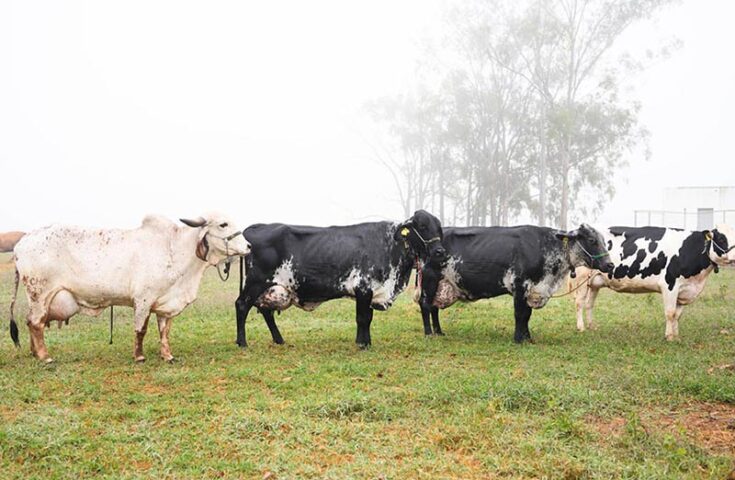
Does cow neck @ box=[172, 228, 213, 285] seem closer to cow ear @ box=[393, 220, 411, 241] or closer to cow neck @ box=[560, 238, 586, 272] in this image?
cow ear @ box=[393, 220, 411, 241]

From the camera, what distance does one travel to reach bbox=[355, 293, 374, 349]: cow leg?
901cm

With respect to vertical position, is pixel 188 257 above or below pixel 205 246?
below

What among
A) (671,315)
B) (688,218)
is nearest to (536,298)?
(671,315)

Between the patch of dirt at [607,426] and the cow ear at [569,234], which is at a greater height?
the cow ear at [569,234]

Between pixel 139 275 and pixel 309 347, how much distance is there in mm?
2652

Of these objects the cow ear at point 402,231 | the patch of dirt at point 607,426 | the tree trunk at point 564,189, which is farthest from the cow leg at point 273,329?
the tree trunk at point 564,189

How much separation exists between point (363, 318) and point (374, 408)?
314 centimetres

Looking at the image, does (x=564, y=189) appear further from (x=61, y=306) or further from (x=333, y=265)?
(x=61, y=306)

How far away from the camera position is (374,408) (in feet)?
19.4

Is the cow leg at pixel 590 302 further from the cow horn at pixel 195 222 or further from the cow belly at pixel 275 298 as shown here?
the cow horn at pixel 195 222

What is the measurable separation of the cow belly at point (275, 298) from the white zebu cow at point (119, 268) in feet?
3.07

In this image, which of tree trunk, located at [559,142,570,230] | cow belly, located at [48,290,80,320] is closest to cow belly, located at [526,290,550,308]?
cow belly, located at [48,290,80,320]

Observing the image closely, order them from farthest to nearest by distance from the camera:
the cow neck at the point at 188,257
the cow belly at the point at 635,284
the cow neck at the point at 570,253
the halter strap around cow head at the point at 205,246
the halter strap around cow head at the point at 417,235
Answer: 1. the cow belly at the point at 635,284
2. the cow neck at the point at 570,253
3. the halter strap around cow head at the point at 417,235
4. the halter strap around cow head at the point at 205,246
5. the cow neck at the point at 188,257

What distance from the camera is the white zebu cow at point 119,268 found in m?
7.71
